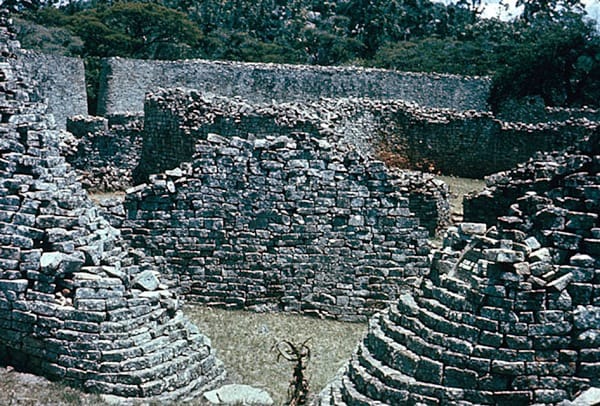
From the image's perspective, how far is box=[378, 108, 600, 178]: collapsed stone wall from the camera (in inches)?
927

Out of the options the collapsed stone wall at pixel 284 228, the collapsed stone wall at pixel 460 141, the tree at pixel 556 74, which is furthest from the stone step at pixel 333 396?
the tree at pixel 556 74

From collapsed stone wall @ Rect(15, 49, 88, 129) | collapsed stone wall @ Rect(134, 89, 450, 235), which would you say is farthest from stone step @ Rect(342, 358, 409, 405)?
collapsed stone wall @ Rect(15, 49, 88, 129)

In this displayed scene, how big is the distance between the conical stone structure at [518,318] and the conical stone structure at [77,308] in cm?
216

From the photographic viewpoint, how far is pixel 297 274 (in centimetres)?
1081

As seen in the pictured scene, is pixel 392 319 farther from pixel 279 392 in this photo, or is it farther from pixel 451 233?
pixel 279 392

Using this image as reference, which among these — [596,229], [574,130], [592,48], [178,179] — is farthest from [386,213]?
[592,48]

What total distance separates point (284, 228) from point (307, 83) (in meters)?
22.7

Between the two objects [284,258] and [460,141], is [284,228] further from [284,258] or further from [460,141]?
[460,141]

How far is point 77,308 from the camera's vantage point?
7.28 m

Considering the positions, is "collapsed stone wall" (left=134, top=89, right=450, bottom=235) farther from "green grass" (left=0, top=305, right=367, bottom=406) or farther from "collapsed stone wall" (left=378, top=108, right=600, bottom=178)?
"green grass" (left=0, top=305, right=367, bottom=406)

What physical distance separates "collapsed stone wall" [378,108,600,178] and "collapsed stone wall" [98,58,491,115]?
9215 millimetres

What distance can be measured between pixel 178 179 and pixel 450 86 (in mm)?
24830

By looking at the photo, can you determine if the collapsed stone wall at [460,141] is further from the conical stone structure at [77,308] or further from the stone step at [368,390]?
the stone step at [368,390]

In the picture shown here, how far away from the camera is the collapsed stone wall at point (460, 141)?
77.3ft
